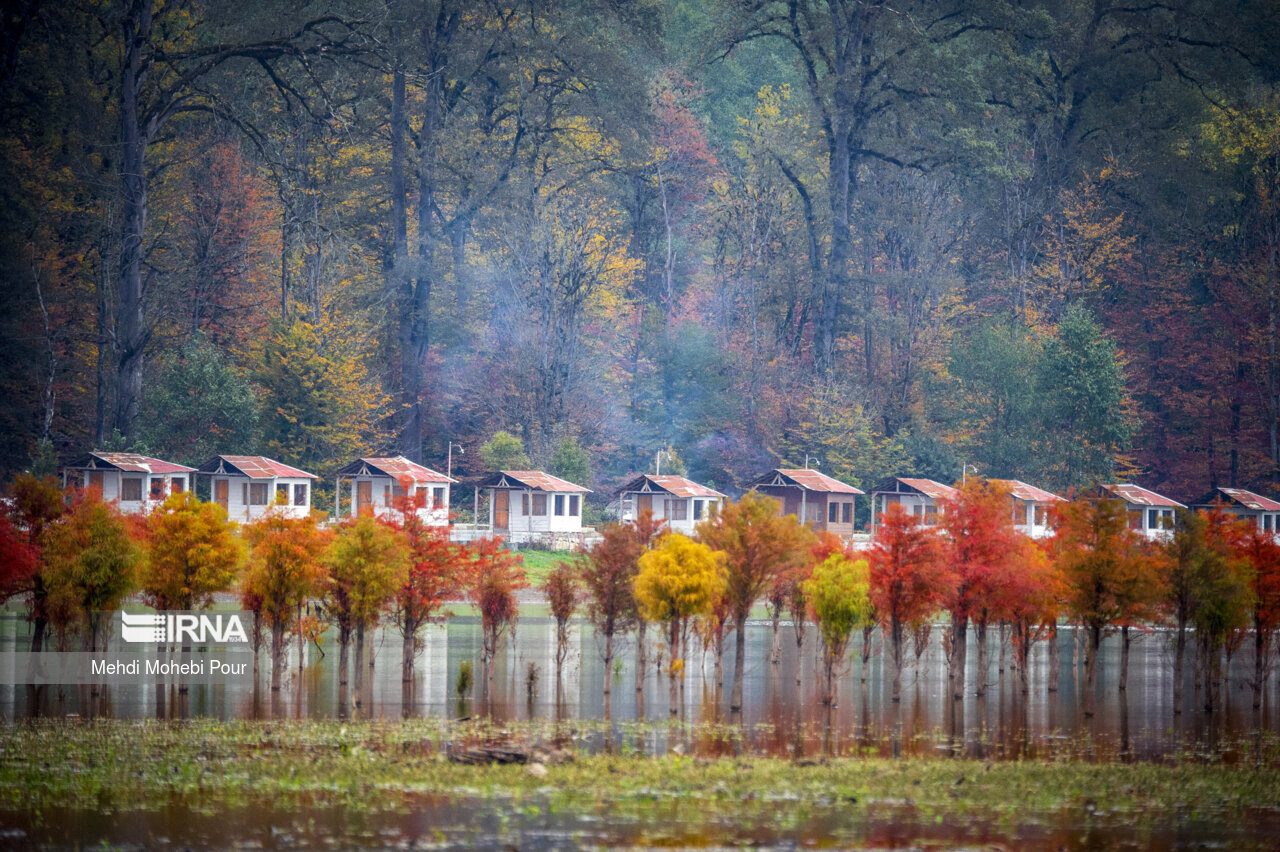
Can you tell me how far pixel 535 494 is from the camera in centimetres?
8212

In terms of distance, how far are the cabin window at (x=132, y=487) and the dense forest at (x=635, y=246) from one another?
8.99 meters

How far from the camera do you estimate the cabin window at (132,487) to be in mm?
72625

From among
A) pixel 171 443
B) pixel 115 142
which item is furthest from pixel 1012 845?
pixel 115 142

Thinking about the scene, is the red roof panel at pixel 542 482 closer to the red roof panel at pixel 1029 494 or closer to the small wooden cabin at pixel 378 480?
the small wooden cabin at pixel 378 480

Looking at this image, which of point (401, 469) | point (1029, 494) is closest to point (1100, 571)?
point (1029, 494)

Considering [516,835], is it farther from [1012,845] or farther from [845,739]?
[845,739]

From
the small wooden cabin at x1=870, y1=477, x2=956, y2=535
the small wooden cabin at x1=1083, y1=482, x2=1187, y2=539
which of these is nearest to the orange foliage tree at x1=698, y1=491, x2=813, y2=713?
the small wooden cabin at x1=870, y1=477, x2=956, y2=535

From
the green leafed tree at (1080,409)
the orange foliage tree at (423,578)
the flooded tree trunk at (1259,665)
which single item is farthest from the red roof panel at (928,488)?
the orange foliage tree at (423,578)

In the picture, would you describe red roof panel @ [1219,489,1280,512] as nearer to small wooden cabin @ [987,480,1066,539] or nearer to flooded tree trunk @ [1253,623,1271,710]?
small wooden cabin @ [987,480,1066,539]

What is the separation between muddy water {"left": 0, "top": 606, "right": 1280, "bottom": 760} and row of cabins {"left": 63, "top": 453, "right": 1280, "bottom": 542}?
50.9 feet

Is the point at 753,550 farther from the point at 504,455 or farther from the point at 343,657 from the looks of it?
the point at 504,455

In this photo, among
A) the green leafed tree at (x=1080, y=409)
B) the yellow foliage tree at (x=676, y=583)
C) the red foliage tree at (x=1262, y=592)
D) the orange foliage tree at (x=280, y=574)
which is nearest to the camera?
the yellow foliage tree at (x=676, y=583)

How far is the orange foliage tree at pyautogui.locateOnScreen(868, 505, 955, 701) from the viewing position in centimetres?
4716

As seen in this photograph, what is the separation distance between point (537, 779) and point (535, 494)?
5002cm
